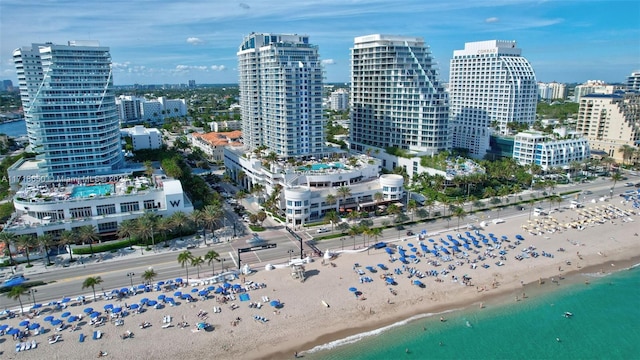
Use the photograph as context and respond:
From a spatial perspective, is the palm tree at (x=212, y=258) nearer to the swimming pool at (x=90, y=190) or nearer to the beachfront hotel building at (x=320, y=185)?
the beachfront hotel building at (x=320, y=185)

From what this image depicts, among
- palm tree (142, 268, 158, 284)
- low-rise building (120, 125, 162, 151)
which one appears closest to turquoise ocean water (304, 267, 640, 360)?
palm tree (142, 268, 158, 284)

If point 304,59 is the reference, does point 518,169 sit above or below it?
below

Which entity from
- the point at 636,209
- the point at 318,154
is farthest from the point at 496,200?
the point at 318,154

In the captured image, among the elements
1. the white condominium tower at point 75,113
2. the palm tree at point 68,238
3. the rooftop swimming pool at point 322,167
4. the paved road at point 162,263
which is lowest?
the paved road at point 162,263

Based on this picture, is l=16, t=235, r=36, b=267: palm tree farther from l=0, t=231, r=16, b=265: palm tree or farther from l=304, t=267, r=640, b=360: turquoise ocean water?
l=304, t=267, r=640, b=360: turquoise ocean water

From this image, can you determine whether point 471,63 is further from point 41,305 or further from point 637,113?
point 41,305

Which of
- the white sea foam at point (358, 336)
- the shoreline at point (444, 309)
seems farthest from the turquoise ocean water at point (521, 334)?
the shoreline at point (444, 309)
